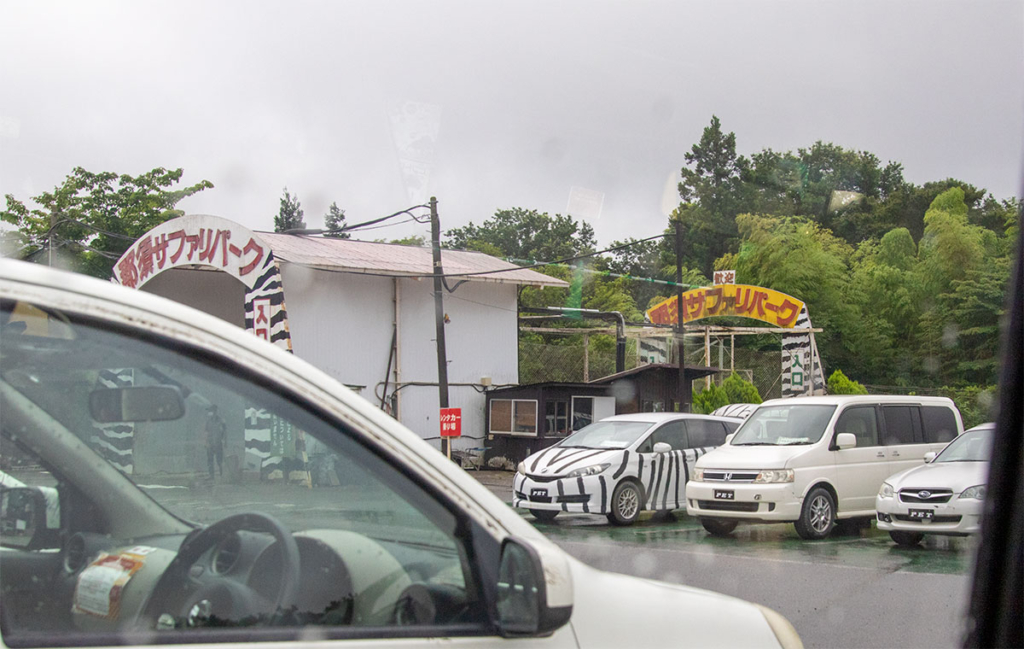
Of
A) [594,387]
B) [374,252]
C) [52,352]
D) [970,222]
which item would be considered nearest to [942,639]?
[52,352]

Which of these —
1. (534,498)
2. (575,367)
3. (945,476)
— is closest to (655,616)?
(945,476)

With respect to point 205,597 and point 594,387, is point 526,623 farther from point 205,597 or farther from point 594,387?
point 594,387

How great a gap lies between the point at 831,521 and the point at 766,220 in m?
42.0

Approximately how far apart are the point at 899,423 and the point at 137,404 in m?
13.0

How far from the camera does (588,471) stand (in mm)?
13938

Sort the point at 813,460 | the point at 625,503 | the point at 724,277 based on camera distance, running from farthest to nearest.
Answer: the point at 724,277
the point at 625,503
the point at 813,460

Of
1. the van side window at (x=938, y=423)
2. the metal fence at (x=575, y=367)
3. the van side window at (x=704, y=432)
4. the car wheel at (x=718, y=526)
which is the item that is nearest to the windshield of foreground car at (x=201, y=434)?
the car wheel at (x=718, y=526)

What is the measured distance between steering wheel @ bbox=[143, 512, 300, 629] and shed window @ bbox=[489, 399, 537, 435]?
2481 centimetres

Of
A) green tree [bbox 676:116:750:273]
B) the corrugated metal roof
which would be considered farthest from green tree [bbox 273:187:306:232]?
green tree [bbox 676:116:750:273]

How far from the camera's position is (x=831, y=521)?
12.5 m

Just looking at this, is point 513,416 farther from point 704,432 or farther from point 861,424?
point 861,424

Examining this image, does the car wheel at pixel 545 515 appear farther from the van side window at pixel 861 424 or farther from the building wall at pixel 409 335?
the building wall at pixel 409 335

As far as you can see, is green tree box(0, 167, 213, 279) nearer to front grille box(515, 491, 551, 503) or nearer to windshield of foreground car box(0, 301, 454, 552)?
front grille box(515, 491, 551, 503)

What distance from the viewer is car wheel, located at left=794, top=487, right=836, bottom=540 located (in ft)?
39.7
